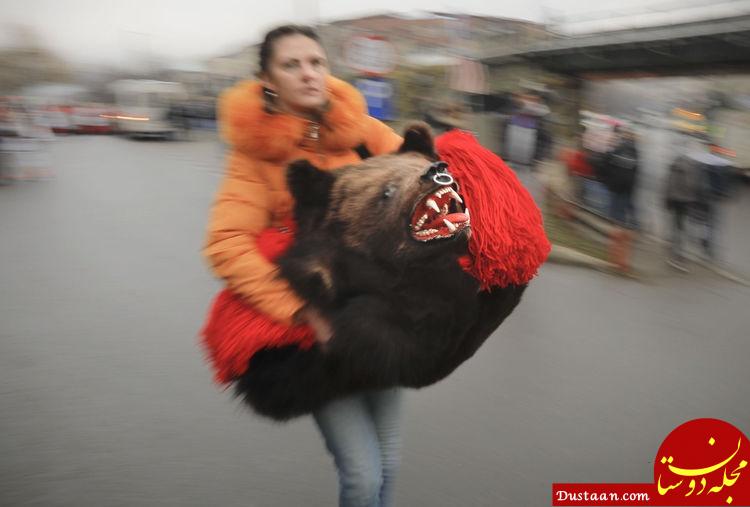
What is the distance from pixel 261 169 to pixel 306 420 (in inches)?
74.2

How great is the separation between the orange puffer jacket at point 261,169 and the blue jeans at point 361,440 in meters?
0.41

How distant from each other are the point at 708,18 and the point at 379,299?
14.8 meters

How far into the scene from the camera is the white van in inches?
1037

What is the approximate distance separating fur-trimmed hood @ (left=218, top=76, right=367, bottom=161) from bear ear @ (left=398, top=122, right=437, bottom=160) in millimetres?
158

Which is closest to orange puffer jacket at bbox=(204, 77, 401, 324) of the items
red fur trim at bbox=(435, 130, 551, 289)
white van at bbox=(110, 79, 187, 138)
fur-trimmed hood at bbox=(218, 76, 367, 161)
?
fur-trimmed hood at bbox=(218, 76, 367, 161)

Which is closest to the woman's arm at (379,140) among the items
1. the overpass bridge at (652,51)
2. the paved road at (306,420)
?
the paved road at (306,420)

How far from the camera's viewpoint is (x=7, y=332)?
178 inches

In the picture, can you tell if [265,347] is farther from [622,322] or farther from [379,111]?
[379,111]

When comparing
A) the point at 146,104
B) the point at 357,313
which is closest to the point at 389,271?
the point at 357,313

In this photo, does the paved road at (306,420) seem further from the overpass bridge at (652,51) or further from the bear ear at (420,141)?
the overpass bridge at (652,51)

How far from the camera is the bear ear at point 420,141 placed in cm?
181

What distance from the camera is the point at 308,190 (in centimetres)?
164

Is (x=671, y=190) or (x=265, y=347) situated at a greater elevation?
(x=265, y=347)

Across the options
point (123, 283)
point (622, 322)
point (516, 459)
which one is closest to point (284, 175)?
point (516, 459)
